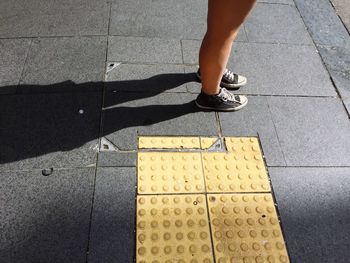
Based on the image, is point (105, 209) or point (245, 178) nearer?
point (105, 209)

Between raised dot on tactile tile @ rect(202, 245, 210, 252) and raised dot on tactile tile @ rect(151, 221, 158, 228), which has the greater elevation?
raised dot on tactile tile @ rect(202, 245, 210, 252)

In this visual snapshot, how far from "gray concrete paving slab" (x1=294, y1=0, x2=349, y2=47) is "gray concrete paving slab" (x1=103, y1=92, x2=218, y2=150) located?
5.60 ft

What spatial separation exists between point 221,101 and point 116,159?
955 mm

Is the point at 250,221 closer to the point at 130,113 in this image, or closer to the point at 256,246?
the point at 256,246

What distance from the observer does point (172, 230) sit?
208cm

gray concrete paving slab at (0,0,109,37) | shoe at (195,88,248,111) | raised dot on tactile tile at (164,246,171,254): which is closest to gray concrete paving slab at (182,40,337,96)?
shoe at (195,88,248,111)

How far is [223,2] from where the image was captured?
6.31ft

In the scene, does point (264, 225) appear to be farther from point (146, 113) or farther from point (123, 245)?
point (146, 113)

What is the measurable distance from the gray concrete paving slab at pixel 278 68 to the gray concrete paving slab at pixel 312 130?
13 centimetres

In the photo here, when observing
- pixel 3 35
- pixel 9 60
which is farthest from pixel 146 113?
pixel 3 35

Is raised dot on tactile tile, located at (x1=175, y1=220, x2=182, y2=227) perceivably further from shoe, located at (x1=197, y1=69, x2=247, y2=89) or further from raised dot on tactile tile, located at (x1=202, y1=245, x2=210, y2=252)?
shoe, located at (x1=197, y1=69, x2=247, y2=89)

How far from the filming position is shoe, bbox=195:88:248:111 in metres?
2.65

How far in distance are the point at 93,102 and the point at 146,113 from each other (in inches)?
17.8

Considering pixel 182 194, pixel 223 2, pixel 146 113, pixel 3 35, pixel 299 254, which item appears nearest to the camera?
pixel 223 2
